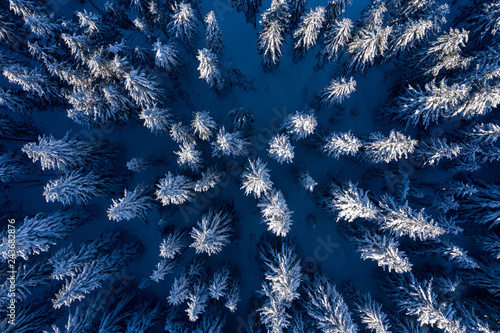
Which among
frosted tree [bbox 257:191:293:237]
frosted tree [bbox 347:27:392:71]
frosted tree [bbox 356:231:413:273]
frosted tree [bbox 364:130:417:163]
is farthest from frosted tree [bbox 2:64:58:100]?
frosted tree [bbox 356:231:413:273]

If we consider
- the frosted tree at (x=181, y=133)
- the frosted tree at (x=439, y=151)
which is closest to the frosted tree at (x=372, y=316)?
the frosted tree at (x=439, y=151)

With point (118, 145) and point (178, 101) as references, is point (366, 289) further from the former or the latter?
point (118, 145)

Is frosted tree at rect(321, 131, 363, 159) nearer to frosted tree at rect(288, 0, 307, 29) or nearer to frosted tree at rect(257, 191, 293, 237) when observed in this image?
frosted tree at rect(257, 191, 293, 237)

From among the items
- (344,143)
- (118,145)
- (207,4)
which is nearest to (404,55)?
(344,143)

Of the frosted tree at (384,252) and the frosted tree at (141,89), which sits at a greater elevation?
the frosted tree at (141,89)

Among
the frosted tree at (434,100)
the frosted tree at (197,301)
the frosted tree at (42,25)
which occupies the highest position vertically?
the frosted tree at (42,25)

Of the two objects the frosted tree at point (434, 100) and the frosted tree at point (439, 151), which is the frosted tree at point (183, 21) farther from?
the frosted tree at point (439, 151)

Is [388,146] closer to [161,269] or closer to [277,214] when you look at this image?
[277,214]
